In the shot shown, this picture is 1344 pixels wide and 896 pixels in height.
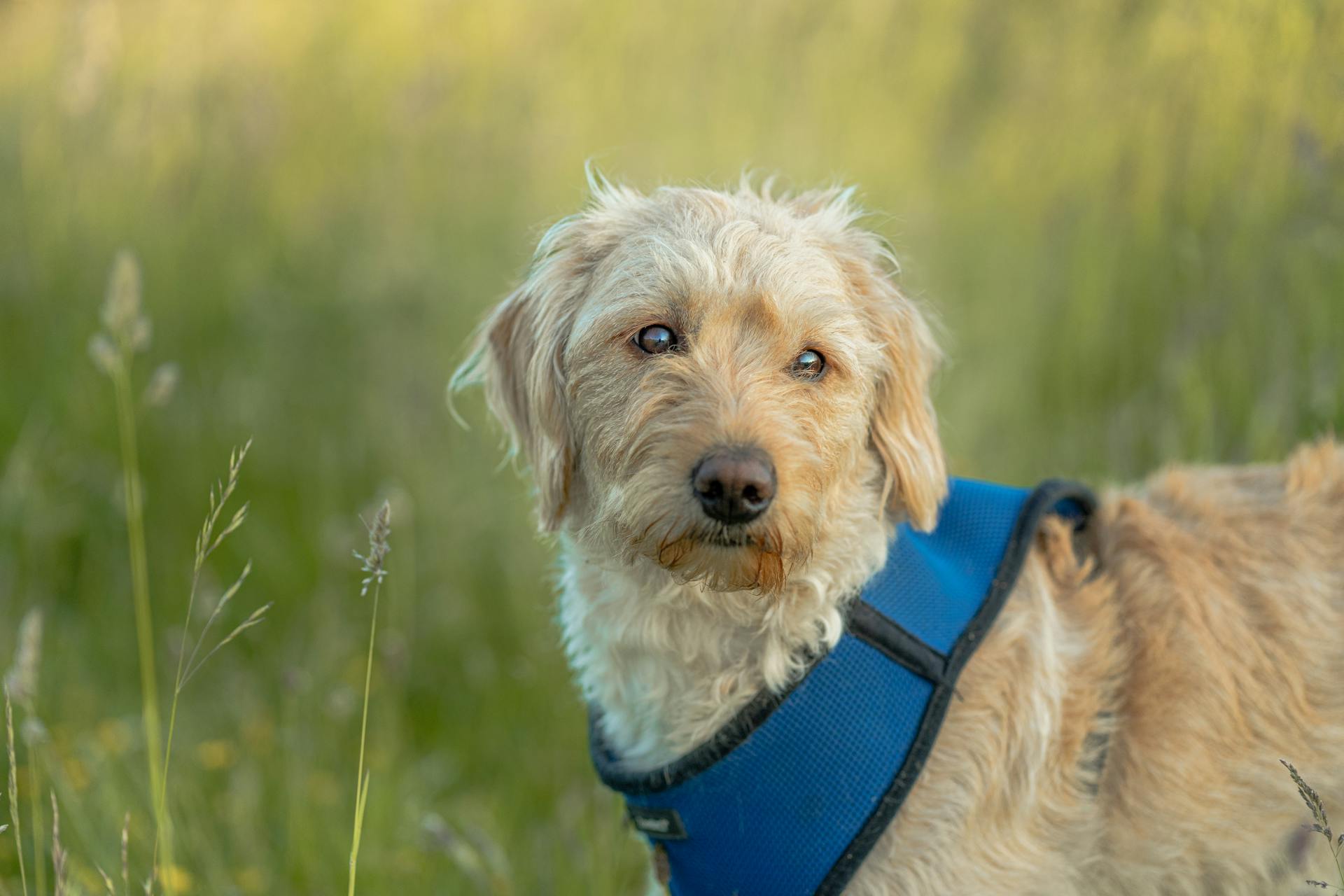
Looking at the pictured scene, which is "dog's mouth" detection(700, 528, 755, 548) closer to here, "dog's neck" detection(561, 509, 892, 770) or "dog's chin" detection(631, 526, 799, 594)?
"dog's chin" detection(631, 526, 799, 594)

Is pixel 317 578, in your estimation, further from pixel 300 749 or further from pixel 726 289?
pixel 726 289

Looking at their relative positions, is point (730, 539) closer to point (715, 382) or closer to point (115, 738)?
point (715, 382)

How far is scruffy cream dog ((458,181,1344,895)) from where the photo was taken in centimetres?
216

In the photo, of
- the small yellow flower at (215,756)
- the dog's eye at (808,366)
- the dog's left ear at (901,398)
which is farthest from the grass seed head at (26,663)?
the dog's left ear at (901,398)

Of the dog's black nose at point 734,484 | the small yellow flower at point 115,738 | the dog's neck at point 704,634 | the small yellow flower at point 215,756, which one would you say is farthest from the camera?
the small yellow flower at point 215,756

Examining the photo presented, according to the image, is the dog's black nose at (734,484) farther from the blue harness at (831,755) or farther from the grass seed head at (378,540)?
the grass seed head at (378,540)

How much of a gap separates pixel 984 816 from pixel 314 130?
18.8ft

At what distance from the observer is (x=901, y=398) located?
2557mm

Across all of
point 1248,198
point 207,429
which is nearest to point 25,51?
point 207,429

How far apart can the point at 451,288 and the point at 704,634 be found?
3563 mm

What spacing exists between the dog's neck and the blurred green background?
0.61 m

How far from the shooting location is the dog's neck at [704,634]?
2.32 metres

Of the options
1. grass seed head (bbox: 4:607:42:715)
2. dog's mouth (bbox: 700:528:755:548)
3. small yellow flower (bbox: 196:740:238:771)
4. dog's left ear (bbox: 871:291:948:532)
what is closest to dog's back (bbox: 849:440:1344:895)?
dog's left ear (bbox: 871:291:948:532)

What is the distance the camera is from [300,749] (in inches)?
136
